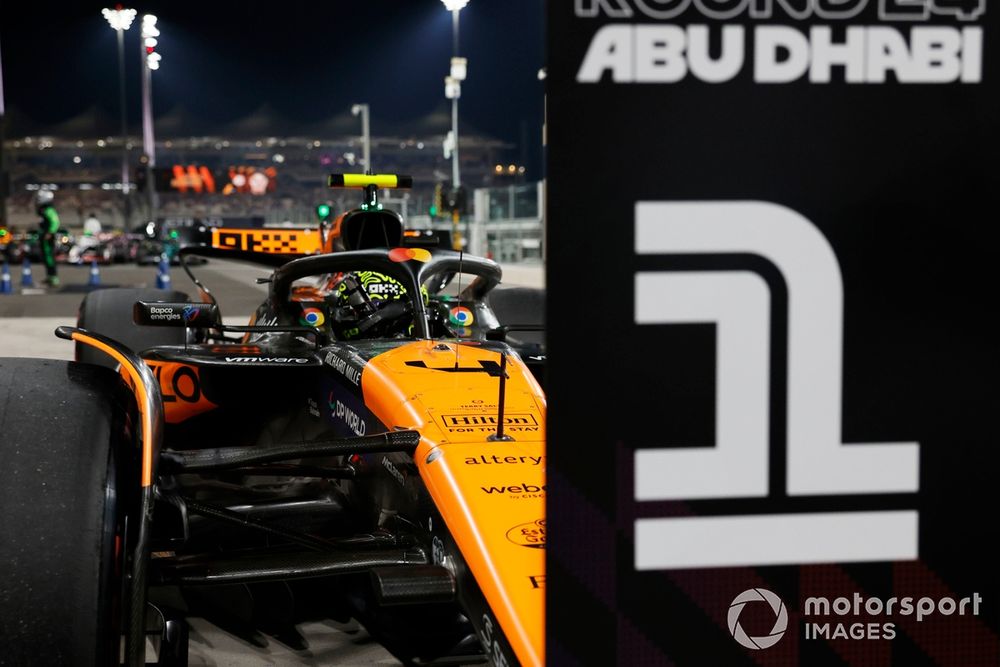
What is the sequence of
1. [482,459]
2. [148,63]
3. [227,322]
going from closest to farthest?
[482,459]
[227,322]
[148,63]

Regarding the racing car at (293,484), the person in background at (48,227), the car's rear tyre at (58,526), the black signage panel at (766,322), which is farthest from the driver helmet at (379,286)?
the person in background at (48,227)

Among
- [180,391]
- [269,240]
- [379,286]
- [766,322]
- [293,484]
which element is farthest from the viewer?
[269,240]

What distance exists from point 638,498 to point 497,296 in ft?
16.7

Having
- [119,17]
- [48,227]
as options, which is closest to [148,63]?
[119,17]

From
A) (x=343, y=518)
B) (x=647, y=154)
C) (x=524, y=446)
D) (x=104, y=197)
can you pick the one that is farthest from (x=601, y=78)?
(x=104, y=197)

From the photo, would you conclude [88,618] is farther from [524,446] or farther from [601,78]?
[601,78]

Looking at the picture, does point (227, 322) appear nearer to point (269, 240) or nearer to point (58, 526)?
point (269, 240)

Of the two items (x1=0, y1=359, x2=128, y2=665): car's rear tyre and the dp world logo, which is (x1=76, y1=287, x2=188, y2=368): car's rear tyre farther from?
the dp world logo

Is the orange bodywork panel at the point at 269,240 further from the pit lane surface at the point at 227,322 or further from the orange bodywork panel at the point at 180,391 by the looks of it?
the pit lane surface at the point at 227,322

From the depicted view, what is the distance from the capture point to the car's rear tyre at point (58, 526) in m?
1.98

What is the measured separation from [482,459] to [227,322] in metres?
10.5

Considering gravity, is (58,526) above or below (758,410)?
below

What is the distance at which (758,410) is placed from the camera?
125 centimetres

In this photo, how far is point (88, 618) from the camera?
202 centimetres
